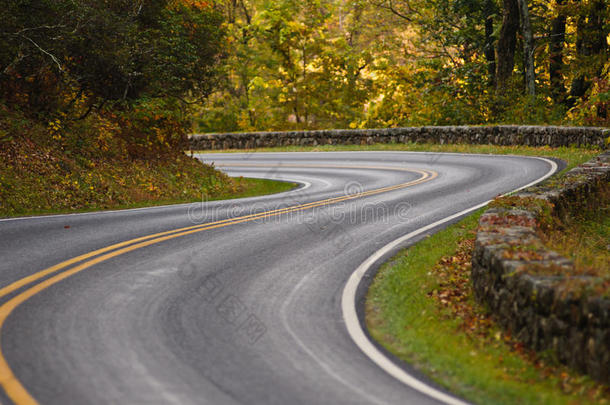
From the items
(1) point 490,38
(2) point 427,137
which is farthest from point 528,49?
(2) point 427,137

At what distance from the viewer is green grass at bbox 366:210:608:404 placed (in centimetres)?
445

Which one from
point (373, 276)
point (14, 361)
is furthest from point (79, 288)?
point (373, 276)

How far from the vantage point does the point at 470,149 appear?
2367 centimetres

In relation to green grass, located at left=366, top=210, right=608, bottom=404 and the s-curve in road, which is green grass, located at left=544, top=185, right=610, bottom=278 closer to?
green grass, located at left=366, top=210, right=608, bottom=404

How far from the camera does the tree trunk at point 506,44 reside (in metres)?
27.9

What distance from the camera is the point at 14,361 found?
184 inches

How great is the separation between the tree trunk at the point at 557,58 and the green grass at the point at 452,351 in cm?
2561

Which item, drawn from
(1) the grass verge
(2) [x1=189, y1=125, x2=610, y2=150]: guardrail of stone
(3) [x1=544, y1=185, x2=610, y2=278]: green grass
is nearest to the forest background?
(1) the grass verge

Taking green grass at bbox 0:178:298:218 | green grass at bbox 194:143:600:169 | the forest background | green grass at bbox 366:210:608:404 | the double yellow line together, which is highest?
the forest background

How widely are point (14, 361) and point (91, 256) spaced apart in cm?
325

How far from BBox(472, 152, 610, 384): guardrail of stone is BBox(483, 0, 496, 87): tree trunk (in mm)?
25254

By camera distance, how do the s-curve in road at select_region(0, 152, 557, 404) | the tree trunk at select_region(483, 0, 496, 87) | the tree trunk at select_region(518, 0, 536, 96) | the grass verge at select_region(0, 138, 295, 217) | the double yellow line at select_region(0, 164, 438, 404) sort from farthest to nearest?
the tree trunk at select_region(483, 0, 496, 87) → the tree trunk at select_region(518, 0, 536, 96) → the grass verge at select_region(0, 138, 295, 217) → the s-curve in road at select_region(0, 152, 557, 404) → the double yellow line at select_region(0, 164, 438, 404)

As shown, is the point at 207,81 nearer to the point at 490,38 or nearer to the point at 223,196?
the point at 223,196

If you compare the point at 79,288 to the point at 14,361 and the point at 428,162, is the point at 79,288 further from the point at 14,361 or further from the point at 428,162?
the point at 428,162
